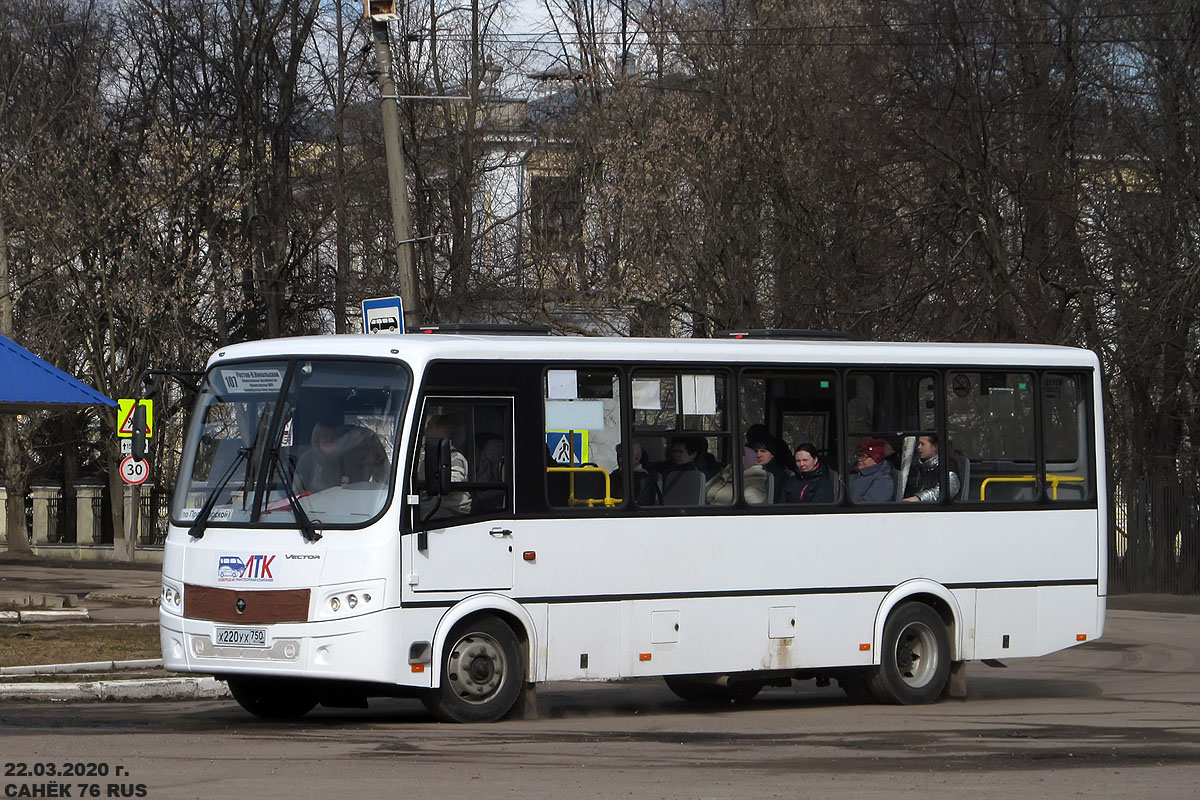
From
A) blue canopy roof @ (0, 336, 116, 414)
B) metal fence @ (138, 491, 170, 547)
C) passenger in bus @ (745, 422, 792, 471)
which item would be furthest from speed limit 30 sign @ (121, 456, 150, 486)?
metal fence @ (138, 491, 170, 547)

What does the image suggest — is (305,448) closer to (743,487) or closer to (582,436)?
(582,436)

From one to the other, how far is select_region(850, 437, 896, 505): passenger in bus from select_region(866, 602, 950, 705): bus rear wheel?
93cm

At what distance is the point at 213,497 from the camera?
12.4m

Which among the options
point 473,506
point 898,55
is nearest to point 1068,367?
point 473,506

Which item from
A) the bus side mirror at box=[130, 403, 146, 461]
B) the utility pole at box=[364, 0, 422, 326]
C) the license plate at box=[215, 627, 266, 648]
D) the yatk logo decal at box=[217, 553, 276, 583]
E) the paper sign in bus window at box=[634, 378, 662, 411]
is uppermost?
the utility pole at box=[364, 0, 422, 326]

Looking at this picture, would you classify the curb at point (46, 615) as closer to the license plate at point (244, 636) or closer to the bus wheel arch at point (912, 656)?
the license plate at point (244, 636)

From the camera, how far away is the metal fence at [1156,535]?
30547mm

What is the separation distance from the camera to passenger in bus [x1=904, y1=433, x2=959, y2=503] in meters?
14.6

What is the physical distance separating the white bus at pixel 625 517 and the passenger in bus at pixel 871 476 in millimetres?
18

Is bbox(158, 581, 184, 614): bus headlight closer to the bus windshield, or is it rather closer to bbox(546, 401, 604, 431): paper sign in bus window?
the bus windshield

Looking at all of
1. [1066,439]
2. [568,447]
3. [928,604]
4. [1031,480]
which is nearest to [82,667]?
[568,447]

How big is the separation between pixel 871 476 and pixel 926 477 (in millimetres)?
551

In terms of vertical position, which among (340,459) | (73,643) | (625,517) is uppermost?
(340,459)

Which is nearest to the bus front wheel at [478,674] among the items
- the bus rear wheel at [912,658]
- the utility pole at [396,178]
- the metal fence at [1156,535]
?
the bus rear wheel at [912,658]
